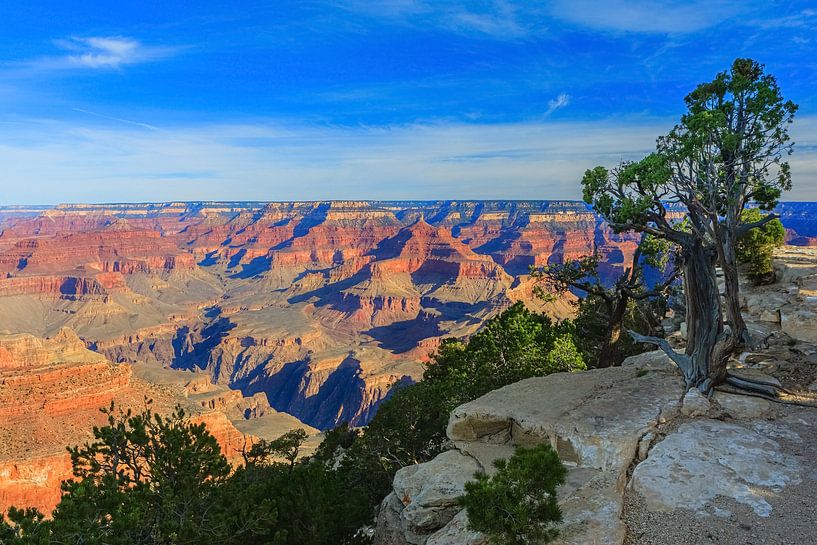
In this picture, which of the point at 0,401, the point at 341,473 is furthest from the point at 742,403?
the point at 0,401

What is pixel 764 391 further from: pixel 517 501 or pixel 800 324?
pixel 517 501

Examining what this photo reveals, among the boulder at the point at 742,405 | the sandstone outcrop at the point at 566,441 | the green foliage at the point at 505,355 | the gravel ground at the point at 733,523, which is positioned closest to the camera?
the gravel ground at the point at 733,523

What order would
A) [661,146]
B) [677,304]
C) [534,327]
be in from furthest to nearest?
[534,327] < [677,304] < [661,146]

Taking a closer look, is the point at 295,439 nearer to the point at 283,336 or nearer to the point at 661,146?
the point at 661,146

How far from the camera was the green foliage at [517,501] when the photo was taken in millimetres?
8555

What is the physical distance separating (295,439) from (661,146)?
29.6 m

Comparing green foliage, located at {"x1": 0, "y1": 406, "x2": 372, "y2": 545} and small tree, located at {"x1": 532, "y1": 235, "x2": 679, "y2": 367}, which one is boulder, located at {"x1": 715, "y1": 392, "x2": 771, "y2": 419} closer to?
small tree, located at {"x1": 532, "y1": 235, "x2": 679, "y2": 367}

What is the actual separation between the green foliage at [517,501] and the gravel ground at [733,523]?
2.27 m

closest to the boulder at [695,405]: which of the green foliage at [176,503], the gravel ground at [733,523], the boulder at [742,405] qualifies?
the boulder at [742,405]

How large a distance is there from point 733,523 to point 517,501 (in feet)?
15.3

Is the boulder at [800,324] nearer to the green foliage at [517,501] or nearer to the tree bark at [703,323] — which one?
the tree bark at [703,323]

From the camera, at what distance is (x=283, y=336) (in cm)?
18575

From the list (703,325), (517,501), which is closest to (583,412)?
(703,325)

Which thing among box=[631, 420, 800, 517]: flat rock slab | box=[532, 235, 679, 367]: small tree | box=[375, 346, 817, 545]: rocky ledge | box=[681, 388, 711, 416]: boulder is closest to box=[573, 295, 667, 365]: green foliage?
box=[532, 235, 679, 367]: small tree
